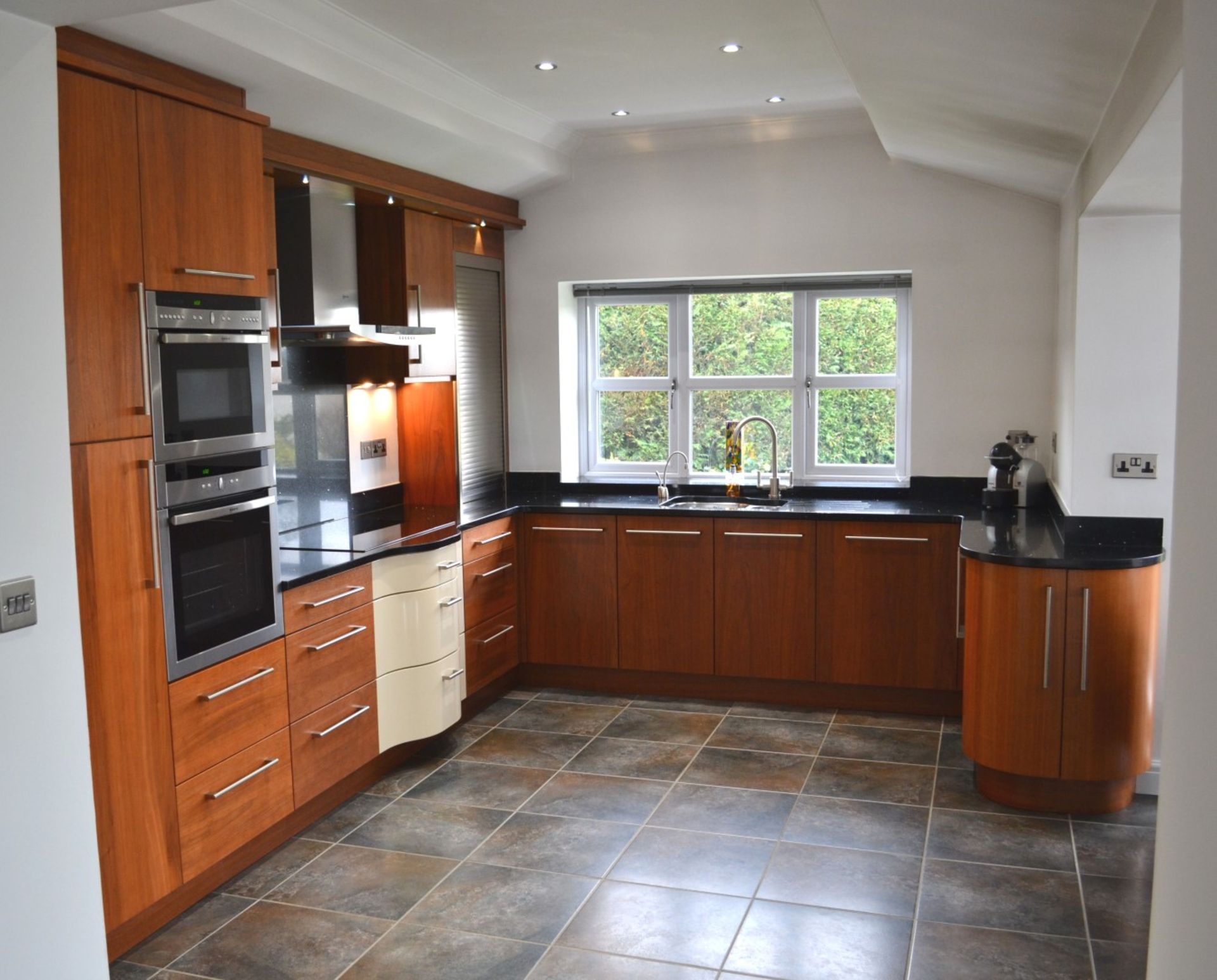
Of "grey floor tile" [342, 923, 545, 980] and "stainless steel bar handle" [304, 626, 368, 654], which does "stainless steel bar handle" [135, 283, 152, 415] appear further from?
"grey floor tile" [342, 923, 545, 980]

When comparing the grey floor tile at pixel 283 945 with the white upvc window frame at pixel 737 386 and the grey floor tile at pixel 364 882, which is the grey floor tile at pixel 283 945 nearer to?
the grey floor tile at pixel 364 882

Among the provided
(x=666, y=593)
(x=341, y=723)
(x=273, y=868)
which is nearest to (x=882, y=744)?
(x=666, y=593)

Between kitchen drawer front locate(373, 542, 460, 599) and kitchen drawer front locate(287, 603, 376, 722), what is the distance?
120mm

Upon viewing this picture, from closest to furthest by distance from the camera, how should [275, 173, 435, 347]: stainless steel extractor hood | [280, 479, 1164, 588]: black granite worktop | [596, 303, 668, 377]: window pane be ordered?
[280, 479, 1164, 588]: black granite worktop, [275, 173, 435, 347]: stainless steel extractor hood, [596, 303, 668, 377]: window pane

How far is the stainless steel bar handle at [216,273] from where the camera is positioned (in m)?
3.08

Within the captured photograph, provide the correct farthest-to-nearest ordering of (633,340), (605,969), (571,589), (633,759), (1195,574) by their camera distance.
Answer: (633,340)
(571,589)
(633,759)
(605,969)
(1195,574)

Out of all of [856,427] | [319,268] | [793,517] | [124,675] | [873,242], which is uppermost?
[873,242]

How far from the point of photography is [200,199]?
3.14 meters

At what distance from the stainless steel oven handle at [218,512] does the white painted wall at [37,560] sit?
1.75 ft

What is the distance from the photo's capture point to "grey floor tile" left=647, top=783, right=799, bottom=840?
3779 mm

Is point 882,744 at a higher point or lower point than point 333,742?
lower

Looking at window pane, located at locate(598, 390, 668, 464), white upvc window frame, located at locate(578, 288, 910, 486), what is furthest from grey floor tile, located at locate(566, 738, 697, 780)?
window pane, located at locate(598, 390, 668, 464)

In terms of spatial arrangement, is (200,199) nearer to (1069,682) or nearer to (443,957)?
(443,957)

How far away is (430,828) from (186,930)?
0.90 m
